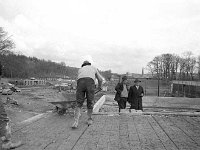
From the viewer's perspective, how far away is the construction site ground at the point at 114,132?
4.23 meters

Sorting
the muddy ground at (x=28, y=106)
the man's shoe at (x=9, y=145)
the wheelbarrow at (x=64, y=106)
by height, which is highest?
the wheelbarrow at (x=64, y=106)

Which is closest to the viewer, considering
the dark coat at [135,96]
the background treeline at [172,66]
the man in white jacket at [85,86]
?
the man in white jacket at [85,86]

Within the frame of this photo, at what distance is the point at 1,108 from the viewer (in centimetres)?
428

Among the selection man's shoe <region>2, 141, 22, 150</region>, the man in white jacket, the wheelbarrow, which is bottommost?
man's shoe <region>2, 141, 22, 150</region>

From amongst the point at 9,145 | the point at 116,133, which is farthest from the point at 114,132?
the point at 9,145

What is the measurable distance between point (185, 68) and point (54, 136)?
91.8 m

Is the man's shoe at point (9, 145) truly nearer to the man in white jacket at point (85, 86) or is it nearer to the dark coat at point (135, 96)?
the man in white jacket at point (85, 86)

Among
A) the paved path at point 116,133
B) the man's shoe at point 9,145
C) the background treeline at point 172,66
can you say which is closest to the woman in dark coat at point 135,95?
the paved path at point 116,133

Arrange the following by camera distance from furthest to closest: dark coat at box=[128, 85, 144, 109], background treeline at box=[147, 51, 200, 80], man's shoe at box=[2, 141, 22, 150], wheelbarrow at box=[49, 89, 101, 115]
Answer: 1. background treeline at box=[147, 51, 200, 80]
2. dark coat at box=[128, 85, 144, 109]
3. wheelbarrow at box=[49, 89, 101, 115]
4. man's shoe at box=[2, 141, 22, 150]

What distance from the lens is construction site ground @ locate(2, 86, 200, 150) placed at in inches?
167

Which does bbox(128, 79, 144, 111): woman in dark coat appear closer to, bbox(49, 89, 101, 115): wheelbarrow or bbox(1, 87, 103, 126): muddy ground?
bbox(1, 87, 103, 126): muddy ground

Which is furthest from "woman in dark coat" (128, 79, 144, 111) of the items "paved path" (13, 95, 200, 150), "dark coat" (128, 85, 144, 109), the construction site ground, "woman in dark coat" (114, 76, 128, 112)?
"paved path" (13, 95, 200, 150)

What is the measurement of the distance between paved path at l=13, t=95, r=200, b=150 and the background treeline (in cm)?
8345

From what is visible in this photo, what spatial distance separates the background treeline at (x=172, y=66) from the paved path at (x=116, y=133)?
274ft
